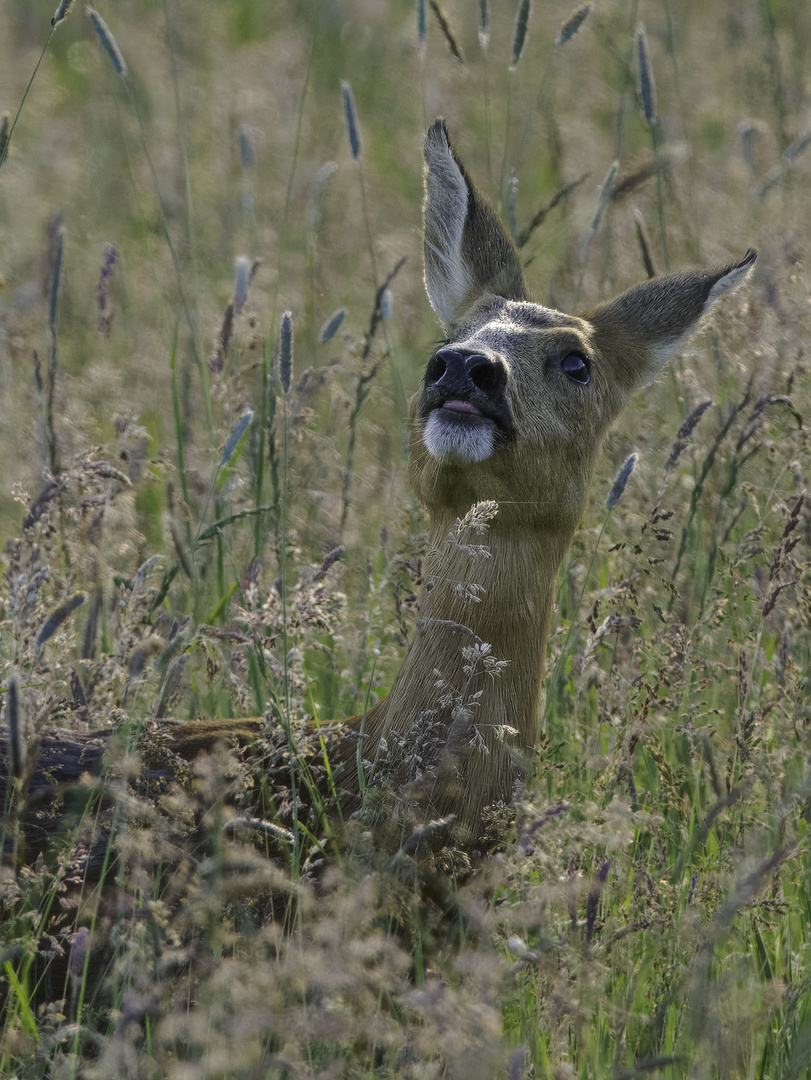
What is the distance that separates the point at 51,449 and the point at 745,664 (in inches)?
90.9

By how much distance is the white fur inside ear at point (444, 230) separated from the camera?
4148 mm

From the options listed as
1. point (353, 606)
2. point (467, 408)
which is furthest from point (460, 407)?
point (353, 606)

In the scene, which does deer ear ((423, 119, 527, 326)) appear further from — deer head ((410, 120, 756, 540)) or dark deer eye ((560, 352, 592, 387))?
dark deer eye ((560, 352, 592, 387))

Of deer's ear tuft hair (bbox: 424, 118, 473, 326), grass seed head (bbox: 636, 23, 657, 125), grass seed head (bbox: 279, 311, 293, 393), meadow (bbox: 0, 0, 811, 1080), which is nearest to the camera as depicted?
meadow (bbox: 0, 0, 811, 1080)

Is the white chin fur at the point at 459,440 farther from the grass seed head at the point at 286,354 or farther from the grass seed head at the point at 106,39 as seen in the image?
the grass seed head at the point at 106,39

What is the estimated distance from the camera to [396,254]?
246 inches

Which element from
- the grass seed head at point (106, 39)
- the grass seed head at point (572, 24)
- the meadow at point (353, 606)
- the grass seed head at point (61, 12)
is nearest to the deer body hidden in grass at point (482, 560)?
the meadow at point (353, 606)

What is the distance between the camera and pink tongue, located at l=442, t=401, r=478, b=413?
3371mm

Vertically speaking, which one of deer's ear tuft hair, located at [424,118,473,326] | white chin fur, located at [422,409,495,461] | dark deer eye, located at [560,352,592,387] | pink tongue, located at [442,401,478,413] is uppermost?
deer's ear tuft hair, located at [424,118,473,326]

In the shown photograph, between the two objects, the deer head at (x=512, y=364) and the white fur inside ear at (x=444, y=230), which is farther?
the white fur inside ear at (x=444, y=230)

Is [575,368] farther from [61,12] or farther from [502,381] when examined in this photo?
[61,12]

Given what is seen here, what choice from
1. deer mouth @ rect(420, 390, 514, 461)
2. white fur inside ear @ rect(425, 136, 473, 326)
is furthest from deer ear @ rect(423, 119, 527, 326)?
deer mouth @ rect(420, 390, 514, 461)

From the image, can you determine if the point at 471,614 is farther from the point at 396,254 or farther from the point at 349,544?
the point at 396,254

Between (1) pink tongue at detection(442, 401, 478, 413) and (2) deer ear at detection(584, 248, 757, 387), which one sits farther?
(2) deer ear at detection(584, 248, 757, 387)
